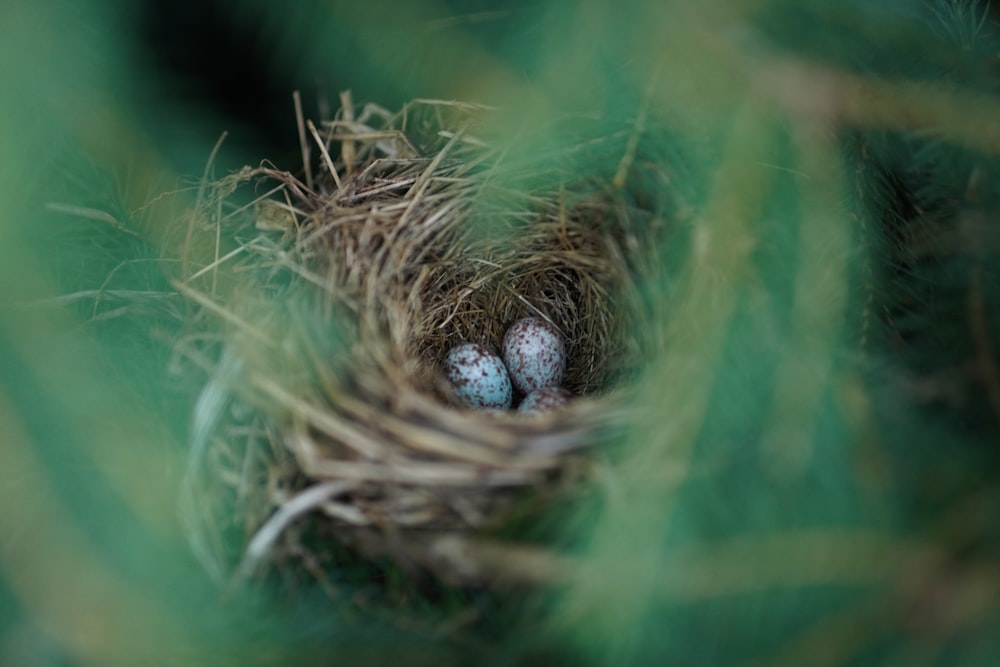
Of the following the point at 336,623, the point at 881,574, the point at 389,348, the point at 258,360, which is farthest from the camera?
the point at 389,348

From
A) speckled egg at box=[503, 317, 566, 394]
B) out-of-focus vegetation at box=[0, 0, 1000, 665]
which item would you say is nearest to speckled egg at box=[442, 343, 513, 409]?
speckled egg at box=[503, 317, 566, 394]

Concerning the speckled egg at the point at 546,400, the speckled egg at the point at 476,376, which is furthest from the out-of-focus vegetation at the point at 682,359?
the speckled egg at the point at 476,376

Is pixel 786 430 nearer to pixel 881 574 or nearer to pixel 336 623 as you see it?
pixel 881 574

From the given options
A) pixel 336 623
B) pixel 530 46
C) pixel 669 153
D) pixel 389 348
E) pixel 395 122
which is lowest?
pixel 336 623

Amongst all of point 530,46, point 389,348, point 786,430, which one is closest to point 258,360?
point 389,348

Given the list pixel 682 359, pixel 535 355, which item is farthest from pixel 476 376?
pixel 682 359

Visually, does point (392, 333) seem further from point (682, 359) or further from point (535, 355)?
point (682, 359)
